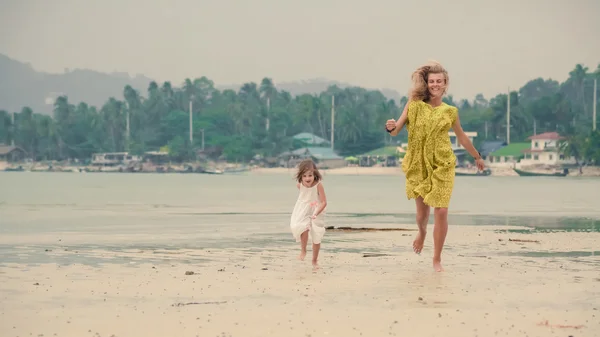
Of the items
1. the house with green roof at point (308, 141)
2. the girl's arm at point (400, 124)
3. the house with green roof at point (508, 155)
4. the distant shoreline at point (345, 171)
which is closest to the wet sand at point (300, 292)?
the girl's arm at point (400, 124)

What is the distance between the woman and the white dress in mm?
1384

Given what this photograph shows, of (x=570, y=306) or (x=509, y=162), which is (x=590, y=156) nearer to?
(x=509, y=162)

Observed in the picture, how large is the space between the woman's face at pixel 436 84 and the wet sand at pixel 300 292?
178 centimetres

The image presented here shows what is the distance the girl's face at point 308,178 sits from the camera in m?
11.3

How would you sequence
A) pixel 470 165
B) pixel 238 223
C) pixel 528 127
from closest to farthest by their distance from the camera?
pixel 238 223 → pixel 470 165 → pixel 528 127

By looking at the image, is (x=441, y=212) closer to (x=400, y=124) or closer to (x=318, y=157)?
(x=400, y=124)

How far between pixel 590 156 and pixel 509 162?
13814mm

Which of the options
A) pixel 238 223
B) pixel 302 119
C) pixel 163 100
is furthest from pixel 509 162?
pixel 238 223

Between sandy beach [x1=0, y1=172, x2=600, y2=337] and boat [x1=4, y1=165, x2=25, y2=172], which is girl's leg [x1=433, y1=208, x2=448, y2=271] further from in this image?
boat [x1=4, y1=165, x2=25, y2=172]

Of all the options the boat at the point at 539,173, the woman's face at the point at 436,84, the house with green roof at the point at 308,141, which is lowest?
the boat at the point at 539,173

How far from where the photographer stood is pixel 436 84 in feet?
33.1

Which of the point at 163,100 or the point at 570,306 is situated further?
the point at 163,100

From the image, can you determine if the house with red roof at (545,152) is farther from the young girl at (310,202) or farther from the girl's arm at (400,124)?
the girl's arm at (400,124)

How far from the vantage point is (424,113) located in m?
10.1
